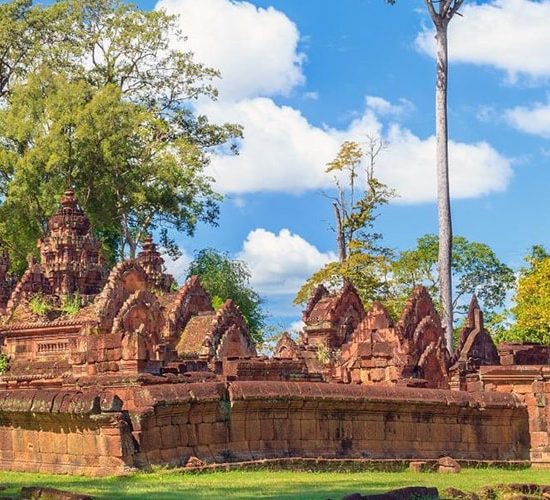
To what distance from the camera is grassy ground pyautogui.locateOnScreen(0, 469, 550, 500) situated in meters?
11.0

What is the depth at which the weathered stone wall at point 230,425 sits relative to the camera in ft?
43.7

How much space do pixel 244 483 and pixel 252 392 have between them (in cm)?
284

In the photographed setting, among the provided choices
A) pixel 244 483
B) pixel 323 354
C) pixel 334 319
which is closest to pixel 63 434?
pixel 244 483

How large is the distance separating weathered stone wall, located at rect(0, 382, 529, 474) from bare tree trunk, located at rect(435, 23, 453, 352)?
11764 millimetres

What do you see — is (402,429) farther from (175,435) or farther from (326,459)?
(175,435)

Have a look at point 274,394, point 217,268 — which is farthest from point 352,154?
point 274,394

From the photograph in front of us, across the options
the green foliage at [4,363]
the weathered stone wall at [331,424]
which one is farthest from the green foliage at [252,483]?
the green foliage at [4,363]

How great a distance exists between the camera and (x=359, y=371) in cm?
2497

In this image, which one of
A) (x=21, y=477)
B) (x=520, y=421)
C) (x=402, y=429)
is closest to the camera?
(x=21, y=477)

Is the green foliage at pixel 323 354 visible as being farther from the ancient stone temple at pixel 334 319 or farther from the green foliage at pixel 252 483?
the green foliage at pixel 252 483

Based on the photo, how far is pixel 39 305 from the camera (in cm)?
3266

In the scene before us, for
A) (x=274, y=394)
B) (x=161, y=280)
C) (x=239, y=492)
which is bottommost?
(x=239, y=492)

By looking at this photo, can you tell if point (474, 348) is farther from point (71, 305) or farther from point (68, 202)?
point (68, 202)

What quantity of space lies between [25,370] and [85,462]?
15704 mm
